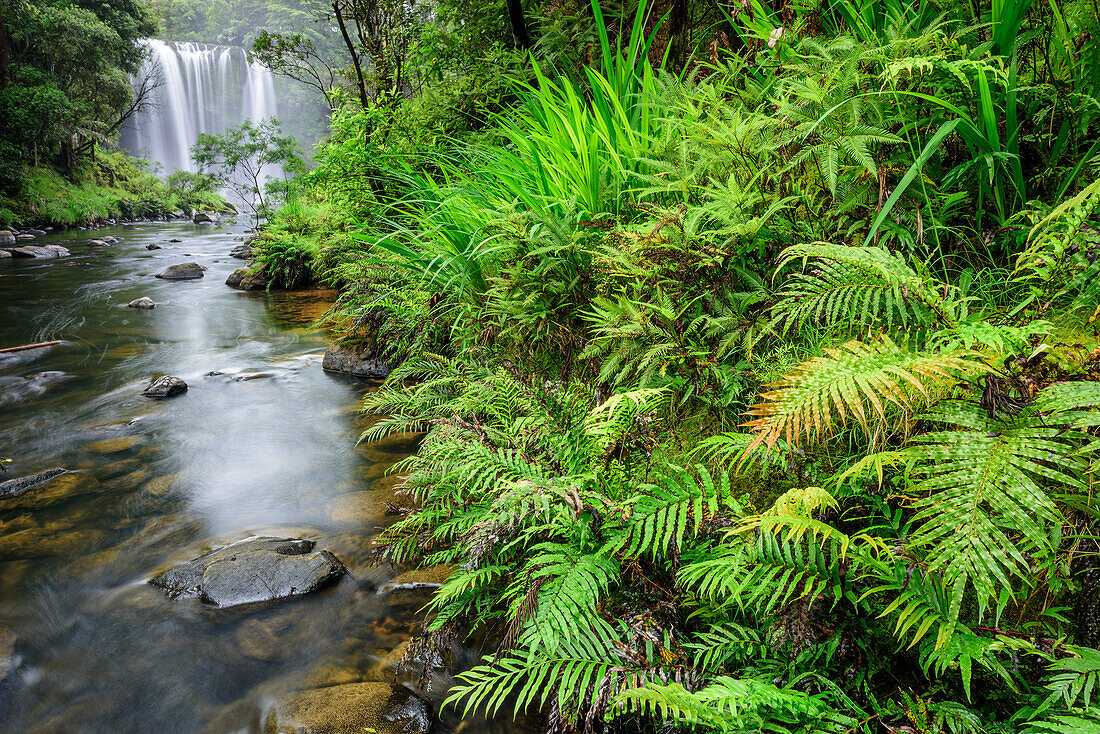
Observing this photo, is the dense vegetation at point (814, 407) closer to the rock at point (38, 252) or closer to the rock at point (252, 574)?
the rock at point (252, 574)

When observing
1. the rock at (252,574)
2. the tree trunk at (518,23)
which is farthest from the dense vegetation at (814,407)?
the tree trunk at (518,23)

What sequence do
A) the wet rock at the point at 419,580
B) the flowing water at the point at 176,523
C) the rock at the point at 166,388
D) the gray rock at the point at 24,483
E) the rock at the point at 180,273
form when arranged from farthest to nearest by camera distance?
the rock at the point at 180,273, the rock at the point at 166,388, the gray rock at the point at 24,483, the wet rock at the point at 419,580, the flowing water at the point at 176,523

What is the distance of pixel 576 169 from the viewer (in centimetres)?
257

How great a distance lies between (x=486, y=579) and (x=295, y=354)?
20.0 ft

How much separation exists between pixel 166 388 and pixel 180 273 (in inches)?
345

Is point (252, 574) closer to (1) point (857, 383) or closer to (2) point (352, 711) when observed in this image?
(2) point (352, 711)

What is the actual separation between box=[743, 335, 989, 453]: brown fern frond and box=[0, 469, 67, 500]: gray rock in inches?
205

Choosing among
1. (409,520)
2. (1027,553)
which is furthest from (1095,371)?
(409,520)

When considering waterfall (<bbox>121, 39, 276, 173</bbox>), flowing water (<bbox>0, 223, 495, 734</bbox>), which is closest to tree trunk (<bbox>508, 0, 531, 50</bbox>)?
flowing water (<bbox>0, 223, 495, 734</bbox>)

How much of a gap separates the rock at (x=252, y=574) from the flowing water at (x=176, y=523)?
0.08 metres

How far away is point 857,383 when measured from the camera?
1128 mm

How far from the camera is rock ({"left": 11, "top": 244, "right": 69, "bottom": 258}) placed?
14.5 meters

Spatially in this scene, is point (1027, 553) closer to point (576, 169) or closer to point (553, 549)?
point (553, 549)

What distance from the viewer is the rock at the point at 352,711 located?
1972mm
